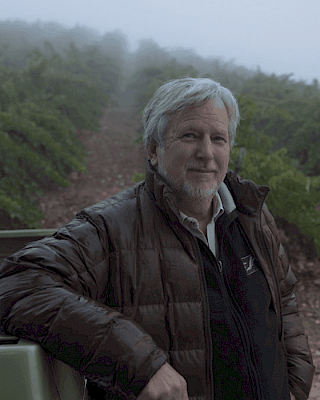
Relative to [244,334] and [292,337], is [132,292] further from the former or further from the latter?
[292,337]

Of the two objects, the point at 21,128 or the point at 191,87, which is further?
the point at 21,128

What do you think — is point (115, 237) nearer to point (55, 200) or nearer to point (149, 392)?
point (149, 392)

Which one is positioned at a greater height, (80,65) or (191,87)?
(80,65)

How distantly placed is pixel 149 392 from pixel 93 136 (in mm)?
10549

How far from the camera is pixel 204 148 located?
1466mm

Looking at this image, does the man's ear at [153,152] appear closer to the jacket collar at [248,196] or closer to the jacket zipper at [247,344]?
the jacket collar at [248,196]

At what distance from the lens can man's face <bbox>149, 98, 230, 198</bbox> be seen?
4.75ft

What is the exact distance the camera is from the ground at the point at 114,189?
415cm

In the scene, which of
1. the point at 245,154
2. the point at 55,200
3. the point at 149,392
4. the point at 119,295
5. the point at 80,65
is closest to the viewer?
the point at 149,392

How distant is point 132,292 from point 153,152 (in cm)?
69

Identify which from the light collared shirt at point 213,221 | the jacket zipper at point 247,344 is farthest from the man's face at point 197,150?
the jacket zipper at point 247,344

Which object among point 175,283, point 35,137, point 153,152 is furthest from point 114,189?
point 175,283

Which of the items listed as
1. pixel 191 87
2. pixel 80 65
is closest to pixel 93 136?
pixel 80 65

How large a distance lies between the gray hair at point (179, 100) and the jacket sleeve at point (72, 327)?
78 centimetres
